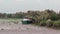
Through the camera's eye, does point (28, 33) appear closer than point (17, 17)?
Yes

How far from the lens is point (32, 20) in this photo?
2342 centimetres

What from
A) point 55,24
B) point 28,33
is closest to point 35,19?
point 55,24

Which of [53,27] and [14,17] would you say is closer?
[53,27]

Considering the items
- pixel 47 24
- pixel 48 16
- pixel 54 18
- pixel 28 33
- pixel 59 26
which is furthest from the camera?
pixel 48 16

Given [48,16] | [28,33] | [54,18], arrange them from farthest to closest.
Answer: [48,16], [54,18], [28,33]

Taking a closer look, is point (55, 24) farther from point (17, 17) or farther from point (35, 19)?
point (17, 17)

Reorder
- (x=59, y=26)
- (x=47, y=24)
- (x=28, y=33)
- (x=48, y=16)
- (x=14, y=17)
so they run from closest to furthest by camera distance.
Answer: (x=28, y=33), (x=59, y=26), (x=47, y=24), (x=48, y=16), (x=14, y=17)

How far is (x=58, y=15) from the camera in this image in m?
22.1

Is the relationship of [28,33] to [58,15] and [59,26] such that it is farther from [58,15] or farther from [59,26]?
[58,15]

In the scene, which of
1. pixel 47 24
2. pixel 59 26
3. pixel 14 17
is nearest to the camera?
pixel 59 26

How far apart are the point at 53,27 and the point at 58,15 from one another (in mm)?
6261

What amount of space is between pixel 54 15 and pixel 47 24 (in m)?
3.90

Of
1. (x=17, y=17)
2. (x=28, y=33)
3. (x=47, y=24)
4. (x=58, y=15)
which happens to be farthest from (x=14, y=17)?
(x=28, y=33)

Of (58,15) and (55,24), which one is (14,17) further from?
(55,24)
